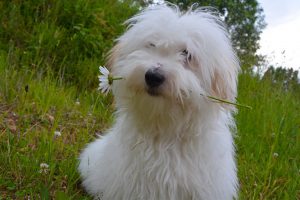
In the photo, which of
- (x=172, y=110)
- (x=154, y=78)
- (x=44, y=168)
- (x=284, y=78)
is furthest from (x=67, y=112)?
(x=284, y=78)

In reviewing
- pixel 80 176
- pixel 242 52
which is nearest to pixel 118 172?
pixel 80 176

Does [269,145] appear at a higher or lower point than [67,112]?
higher

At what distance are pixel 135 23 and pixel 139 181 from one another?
0.96 metres

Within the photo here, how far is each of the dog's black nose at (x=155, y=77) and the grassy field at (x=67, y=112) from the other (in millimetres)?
929

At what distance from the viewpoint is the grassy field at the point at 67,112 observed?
12.4ft

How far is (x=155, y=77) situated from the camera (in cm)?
283

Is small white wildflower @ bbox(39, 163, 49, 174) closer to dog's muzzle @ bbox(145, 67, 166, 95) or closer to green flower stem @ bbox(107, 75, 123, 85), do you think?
green flower stem @ bbox(107, 75, 123, 85)

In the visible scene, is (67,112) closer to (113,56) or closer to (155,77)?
(113,56)

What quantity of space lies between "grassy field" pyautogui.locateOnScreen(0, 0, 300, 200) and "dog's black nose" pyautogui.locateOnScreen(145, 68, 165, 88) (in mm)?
929

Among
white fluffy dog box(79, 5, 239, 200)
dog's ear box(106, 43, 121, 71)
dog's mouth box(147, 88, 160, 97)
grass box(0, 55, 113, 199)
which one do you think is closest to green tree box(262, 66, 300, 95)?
grass box(0, 55, 113, 199)

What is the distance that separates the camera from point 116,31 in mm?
6770

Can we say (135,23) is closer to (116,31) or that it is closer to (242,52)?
(116,31)

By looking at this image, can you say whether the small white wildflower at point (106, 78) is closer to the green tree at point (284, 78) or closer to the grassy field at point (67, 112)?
the grassy field at point (67, 112)

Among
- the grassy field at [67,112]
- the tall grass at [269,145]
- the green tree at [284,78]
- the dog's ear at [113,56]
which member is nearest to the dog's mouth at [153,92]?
the dog's ear at [113,56]
